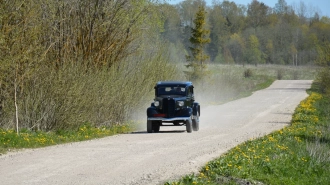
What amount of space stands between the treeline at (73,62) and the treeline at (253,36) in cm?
10136

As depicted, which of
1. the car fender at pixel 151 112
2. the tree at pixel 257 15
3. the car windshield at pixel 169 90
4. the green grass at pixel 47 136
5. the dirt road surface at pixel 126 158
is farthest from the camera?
the tree at pixel 257 15

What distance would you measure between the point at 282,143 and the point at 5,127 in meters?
8.61

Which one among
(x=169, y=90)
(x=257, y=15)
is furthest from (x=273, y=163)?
(x=257, y=15)

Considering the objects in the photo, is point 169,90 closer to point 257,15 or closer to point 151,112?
point 151,112

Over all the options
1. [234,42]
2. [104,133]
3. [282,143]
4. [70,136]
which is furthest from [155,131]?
[234,42]

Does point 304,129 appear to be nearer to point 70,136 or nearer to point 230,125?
point 230,125

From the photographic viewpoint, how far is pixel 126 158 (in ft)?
58.7

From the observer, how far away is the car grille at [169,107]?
26.8 metres

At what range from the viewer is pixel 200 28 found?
246 feet

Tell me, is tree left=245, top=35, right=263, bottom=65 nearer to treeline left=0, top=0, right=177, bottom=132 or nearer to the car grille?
treeline left=0, top=0, right=177, bottom=132

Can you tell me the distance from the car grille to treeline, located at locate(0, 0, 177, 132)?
8.11ft

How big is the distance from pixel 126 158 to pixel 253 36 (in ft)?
432

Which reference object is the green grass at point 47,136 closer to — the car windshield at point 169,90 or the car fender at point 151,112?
the car fender at point 151,112

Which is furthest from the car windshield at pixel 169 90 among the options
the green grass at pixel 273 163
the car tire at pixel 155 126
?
the green grass at pixel 273 163
